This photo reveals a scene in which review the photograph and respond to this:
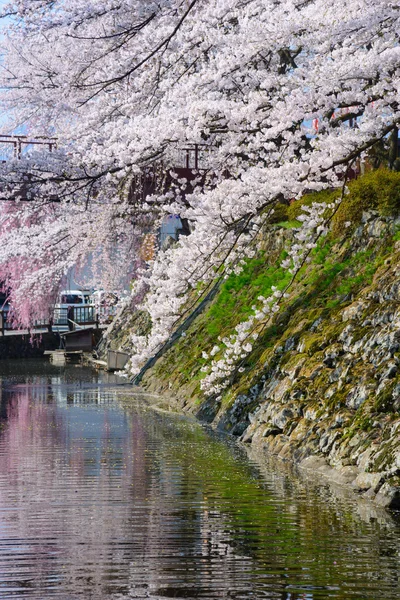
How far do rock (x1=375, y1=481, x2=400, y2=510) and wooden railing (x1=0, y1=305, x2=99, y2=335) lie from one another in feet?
125

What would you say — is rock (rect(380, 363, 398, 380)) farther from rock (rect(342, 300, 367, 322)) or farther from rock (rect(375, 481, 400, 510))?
rock (rect(342, 300, 367, 322))

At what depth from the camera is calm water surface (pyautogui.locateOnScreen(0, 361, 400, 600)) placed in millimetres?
7453

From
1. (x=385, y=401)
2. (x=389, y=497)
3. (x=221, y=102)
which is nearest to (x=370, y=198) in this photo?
(x=221, y=102)

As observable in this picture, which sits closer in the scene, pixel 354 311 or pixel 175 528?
pixel 175 528

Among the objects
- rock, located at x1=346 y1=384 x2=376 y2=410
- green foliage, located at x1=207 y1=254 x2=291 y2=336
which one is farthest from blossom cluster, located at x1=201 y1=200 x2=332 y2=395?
rock, located at x1=346 y1=384 x2=376 y2=410

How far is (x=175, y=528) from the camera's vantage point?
9.44m

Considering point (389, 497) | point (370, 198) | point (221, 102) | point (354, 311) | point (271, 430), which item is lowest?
point (389, 497)

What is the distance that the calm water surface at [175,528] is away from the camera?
7.45m

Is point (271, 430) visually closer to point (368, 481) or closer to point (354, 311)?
point (354, 311)

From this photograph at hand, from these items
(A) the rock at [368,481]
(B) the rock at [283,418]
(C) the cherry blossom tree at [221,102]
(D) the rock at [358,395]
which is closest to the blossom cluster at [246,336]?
(C) the cherry blossom tree at [221,102]

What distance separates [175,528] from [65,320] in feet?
140

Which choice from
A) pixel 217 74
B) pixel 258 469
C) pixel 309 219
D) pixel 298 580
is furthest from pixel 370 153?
pixel 298 580

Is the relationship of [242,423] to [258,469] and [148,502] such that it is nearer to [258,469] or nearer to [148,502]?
[258,469]

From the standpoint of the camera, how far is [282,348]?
1627cm
